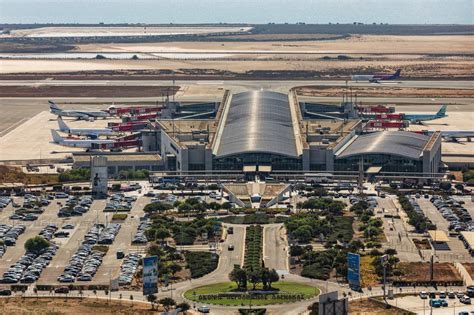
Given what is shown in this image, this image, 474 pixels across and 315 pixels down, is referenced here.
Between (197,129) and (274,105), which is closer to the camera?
(197,129)

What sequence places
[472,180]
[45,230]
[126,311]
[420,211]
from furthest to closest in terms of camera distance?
1. [472,180]
2. [420,211]
3. [45,230]
4. [126,311]

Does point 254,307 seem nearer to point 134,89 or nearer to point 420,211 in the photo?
point 420,211

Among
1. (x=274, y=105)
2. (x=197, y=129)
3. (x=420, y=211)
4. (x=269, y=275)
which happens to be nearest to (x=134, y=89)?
(x=274, y=105)

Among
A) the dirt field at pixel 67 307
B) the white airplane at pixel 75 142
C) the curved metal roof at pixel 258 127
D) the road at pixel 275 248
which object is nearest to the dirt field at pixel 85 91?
the curved metal roof at pixel 258 127

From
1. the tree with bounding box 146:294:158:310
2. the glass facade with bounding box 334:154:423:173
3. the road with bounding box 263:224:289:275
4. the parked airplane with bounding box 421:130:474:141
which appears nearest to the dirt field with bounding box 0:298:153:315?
the tree with bounding box 146:294:158:310

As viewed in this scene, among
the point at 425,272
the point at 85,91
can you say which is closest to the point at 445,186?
the point at 425,272

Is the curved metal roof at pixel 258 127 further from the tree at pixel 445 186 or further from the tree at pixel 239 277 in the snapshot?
the tree at pixel 239 277

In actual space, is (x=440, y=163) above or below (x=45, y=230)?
above

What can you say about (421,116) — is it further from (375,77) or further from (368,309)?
(368,309)
